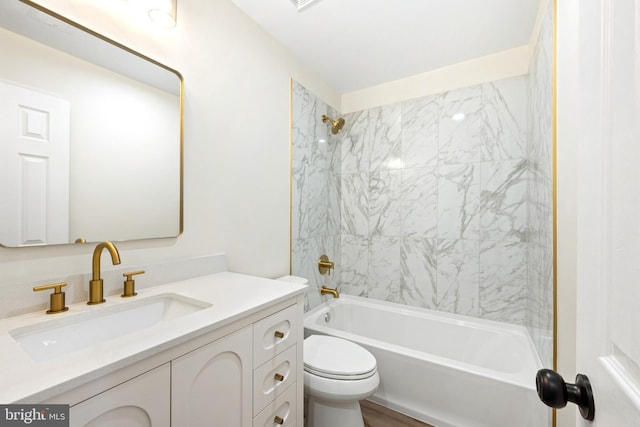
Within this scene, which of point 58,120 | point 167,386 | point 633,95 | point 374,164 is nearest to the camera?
point 633,95

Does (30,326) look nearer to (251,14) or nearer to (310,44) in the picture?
(251,14)


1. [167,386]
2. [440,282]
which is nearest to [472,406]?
[440,282]

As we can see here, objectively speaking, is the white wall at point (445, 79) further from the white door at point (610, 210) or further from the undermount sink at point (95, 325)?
the undermount sink at point (95, 325)

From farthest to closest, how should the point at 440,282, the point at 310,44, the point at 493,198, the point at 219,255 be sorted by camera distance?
the point at 440,282
the point at 493,198
the point at 310,44
the point at 219,255

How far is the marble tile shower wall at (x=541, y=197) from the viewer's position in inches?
50.8

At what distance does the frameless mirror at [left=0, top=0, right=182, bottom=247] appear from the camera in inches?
32.7

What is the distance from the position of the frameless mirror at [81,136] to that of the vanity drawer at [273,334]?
2.07 ft

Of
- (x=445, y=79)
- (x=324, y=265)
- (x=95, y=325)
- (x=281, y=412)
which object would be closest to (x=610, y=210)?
(x=281, y=412)

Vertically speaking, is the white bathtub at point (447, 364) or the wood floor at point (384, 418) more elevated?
the white bathtub at point (447, 364)

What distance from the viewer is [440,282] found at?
2.22 metres

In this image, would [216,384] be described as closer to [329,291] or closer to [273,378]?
[273,378]

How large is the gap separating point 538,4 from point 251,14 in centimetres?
171

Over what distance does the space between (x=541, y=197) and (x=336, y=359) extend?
4.94ft

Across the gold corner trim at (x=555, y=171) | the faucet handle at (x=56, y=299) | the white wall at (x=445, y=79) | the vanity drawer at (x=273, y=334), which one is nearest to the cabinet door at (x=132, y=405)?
the vanity drawer at (x=273, y=334)
